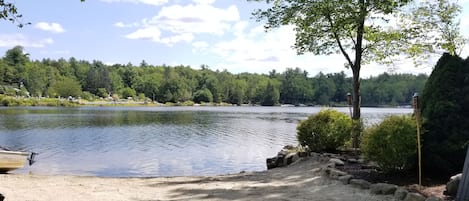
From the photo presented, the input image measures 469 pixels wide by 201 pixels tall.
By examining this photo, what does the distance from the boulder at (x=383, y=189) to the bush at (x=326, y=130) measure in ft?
17.5

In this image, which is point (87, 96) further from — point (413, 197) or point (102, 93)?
point (413, 197)

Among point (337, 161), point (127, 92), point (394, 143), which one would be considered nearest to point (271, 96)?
point (127, 92)

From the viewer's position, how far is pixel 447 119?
32.5 ft

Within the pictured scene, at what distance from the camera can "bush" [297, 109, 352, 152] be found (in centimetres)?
1456

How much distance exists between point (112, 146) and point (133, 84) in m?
143

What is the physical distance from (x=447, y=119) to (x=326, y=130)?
16.1 feet

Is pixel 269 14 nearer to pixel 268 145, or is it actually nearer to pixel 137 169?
pixel 137 169

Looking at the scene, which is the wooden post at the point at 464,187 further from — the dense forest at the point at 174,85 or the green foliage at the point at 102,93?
the green foliage at the point at 102,93

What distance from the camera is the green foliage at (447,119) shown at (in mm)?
9547

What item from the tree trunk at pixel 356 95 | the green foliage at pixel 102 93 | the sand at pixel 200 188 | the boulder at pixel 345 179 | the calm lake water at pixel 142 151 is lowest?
the calm lake water at pixel 142 151

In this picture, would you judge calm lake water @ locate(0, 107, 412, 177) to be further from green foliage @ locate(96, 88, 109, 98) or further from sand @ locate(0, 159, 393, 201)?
green foliage @ locate(96, 88, 109, 98)

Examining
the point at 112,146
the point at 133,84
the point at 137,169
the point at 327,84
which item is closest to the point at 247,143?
the point at 112,146

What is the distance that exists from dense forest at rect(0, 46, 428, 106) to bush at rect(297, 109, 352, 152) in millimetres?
121380

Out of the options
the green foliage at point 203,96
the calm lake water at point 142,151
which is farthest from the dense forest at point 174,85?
the calm lake water at point 142,151
